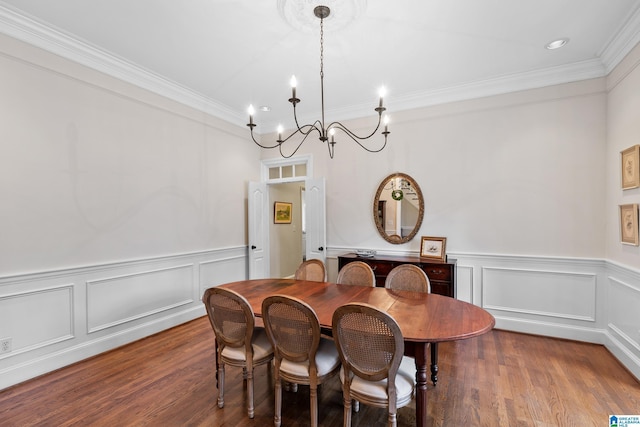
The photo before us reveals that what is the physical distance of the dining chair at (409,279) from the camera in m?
2.62

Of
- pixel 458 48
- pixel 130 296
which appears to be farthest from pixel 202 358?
pixel 458 48

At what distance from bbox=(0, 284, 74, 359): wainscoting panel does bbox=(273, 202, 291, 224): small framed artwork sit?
316cm

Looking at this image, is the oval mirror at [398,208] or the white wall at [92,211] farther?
the oval mirror at [398,208]

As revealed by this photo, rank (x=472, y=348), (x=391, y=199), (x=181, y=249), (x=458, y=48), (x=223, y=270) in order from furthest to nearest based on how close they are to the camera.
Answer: (x=223, y=270), (x=391, y=199), (x=181, y=249), (x=472, y=348), (x=458, y=48)

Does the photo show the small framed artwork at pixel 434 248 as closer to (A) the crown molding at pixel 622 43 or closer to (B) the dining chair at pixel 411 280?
(B) the dining chair at pixel 411 280

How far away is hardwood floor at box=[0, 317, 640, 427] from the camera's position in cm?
204

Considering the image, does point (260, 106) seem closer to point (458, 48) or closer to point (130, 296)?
point (458, 48)

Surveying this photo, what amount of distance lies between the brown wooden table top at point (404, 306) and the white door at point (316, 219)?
1472 millimetres

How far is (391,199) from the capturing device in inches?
163

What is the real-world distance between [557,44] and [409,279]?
8.49 feet

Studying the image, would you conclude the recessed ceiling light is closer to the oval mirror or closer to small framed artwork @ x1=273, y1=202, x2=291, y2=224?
the oval mirror

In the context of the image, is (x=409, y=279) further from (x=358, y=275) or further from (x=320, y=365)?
(x=320, y=365)

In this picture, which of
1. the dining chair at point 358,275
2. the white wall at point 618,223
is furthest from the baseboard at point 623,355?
the dining chair at point 358,275

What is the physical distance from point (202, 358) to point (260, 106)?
3.26 metres
